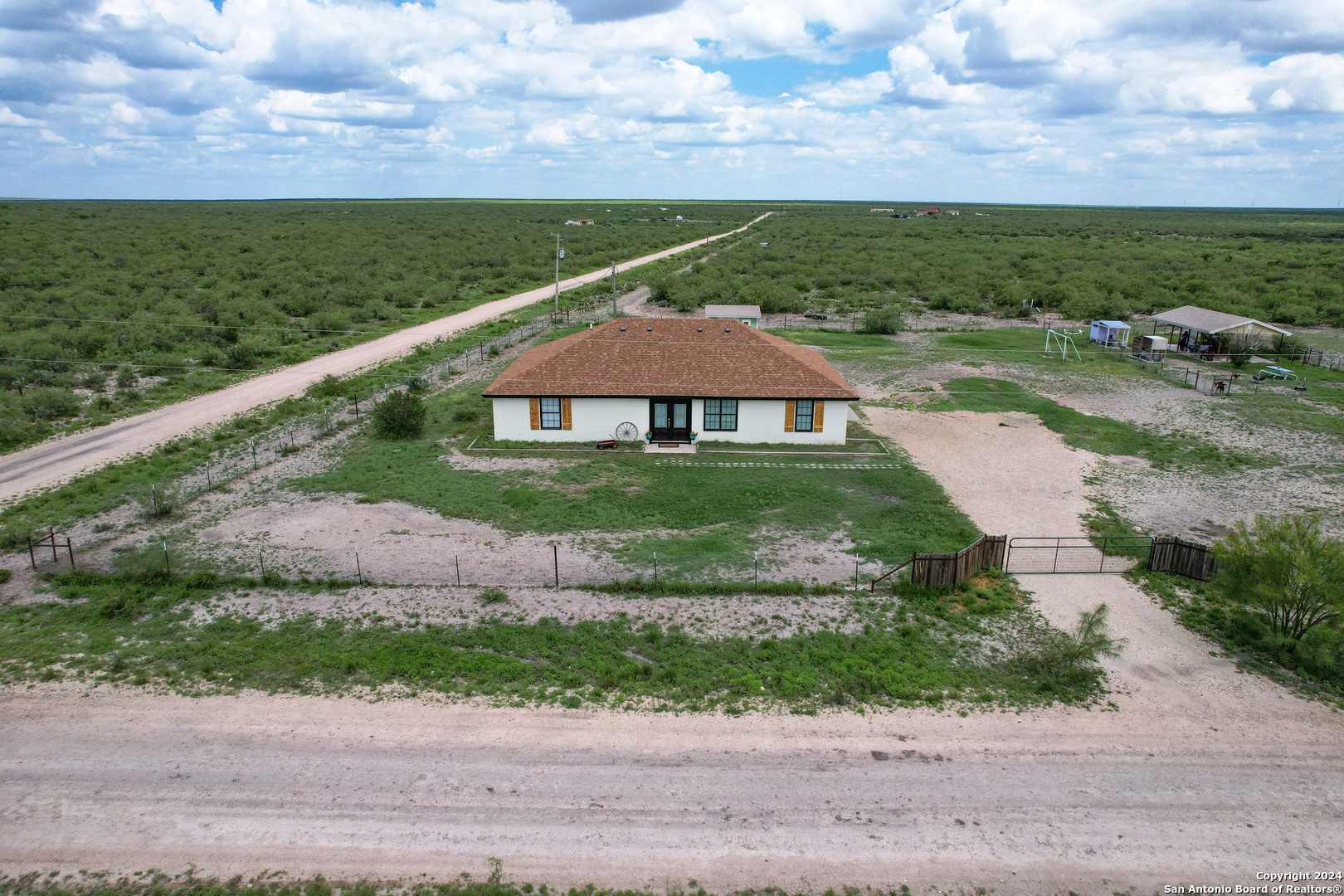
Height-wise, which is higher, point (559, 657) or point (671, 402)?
point (671, 402)

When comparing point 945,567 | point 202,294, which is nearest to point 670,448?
point 945,567

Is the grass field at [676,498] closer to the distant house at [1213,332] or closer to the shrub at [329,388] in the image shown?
the shrub at [329,388]

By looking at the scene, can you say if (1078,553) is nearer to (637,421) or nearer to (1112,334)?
(637,421)

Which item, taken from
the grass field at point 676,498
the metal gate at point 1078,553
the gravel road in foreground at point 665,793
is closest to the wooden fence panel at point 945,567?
the metal gate at point 1078,553

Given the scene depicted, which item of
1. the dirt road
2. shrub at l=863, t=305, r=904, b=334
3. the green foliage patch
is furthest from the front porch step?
shrub at l=863, t=305, r=904, b=334

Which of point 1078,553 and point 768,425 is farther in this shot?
point 768,425

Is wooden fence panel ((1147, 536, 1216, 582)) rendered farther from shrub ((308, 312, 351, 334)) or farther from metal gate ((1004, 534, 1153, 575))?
shrub ((308, 312, 351, 334))
